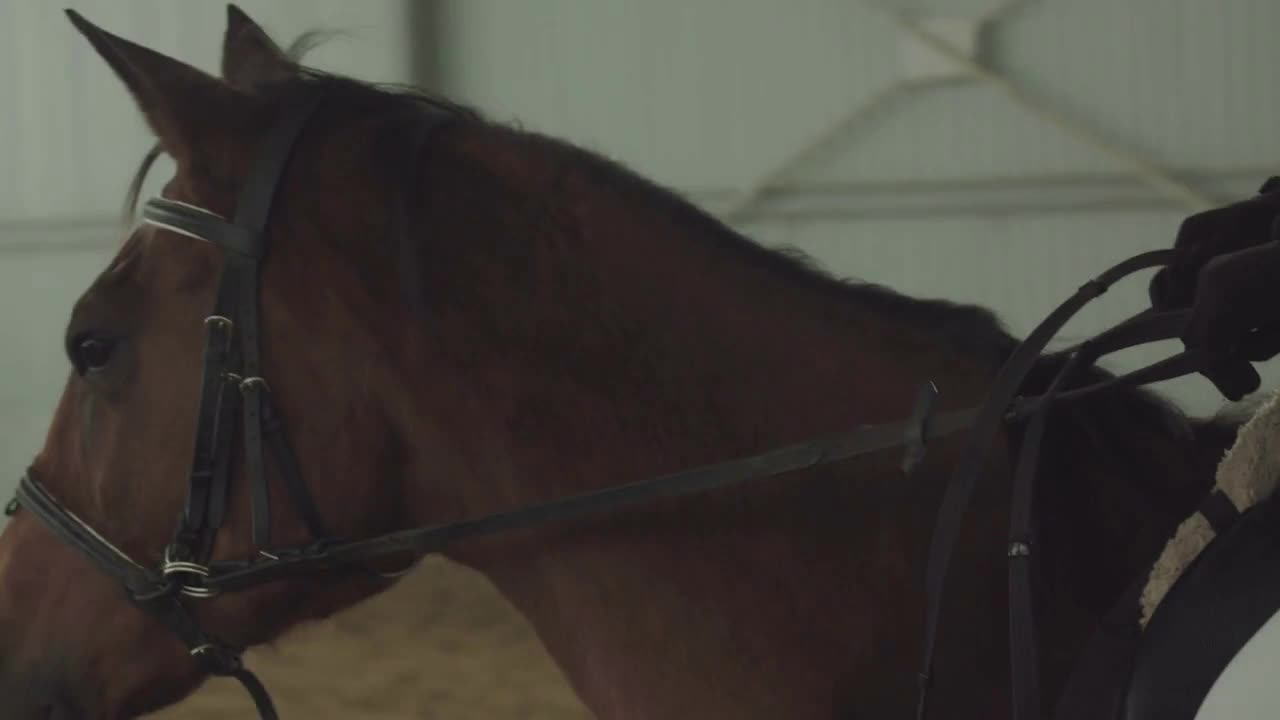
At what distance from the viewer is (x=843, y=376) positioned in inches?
38.2

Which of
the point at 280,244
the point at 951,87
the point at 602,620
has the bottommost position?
the point at 602,620

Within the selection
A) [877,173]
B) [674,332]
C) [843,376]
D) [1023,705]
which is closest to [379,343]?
[674,332]

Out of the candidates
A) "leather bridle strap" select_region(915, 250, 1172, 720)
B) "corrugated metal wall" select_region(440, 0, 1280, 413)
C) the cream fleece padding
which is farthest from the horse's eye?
"corrugated metal wall" select_region(440, 0, 1280, 413)

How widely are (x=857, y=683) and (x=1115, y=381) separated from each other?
0.31 metres

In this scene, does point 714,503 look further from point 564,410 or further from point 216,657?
point 216,657

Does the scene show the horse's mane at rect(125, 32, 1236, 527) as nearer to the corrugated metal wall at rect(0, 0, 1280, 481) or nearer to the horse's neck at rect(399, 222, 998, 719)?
the horse's neck at rect(399, 222, 998, 719)

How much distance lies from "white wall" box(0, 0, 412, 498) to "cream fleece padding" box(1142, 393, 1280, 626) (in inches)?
160

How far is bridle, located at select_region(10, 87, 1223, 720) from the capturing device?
90cm

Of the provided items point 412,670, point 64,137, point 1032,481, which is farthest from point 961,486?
point 64,137

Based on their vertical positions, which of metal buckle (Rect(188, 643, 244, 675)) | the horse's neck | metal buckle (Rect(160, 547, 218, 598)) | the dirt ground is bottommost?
the dirt ground

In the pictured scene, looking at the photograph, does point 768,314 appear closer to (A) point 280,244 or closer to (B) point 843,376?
(B) point 843,376

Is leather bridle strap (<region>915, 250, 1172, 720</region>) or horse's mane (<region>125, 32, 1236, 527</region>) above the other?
horse's mane (<region>125, 32, 1236, 527</region>)

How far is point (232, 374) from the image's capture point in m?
0.95

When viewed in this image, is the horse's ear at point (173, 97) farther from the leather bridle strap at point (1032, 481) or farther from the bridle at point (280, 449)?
the leather bridle strap at point (1032, 481)
